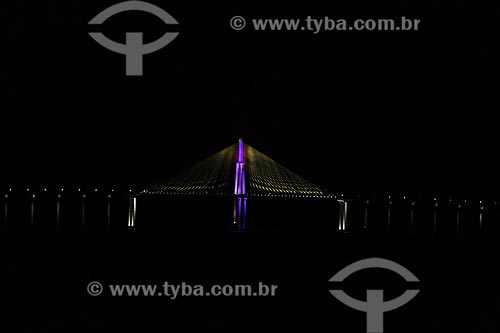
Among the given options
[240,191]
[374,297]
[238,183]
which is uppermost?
[238,183]

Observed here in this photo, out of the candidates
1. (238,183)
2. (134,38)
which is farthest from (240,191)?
(134,38)

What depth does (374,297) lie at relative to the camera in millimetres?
9117

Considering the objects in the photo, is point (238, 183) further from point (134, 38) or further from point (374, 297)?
point (374, 297)

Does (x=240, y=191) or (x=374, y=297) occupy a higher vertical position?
Result: (x=240, y=191)

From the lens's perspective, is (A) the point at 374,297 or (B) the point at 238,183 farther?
(B) the point at 238,183

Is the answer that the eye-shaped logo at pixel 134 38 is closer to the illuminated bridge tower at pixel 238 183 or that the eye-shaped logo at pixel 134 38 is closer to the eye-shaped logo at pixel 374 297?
the illuminated bridge tower at pixel 238 183

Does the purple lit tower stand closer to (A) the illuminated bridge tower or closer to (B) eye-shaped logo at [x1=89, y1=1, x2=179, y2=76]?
(A) the illuminated bridge tower

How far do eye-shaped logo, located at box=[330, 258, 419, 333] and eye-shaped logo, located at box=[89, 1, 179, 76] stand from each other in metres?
6.26

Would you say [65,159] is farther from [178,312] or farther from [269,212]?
[178,312]

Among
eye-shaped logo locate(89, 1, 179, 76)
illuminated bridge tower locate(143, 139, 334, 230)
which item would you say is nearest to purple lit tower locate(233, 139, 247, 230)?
illuminated bridge tower locate(143, 139, 334, 230)

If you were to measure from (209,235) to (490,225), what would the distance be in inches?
400

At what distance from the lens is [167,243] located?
1055 cm

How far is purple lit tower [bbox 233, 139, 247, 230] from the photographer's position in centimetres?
1301

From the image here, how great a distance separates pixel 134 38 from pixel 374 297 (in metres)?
7.34
